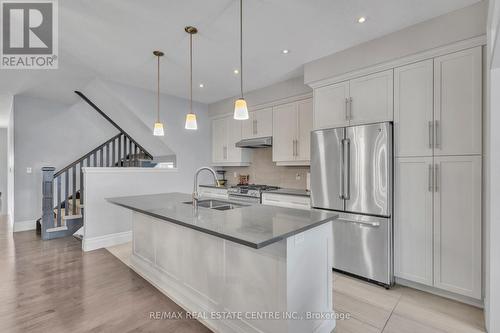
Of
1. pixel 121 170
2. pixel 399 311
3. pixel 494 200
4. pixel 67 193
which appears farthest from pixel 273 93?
pixel 67 193

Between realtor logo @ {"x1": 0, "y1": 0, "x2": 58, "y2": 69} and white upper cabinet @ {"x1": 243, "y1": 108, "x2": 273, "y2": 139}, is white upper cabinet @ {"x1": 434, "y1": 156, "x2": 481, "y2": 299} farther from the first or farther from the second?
realtor logo @ {"x1": 0, "y1": 0, "x2": 58, "y2": 69}

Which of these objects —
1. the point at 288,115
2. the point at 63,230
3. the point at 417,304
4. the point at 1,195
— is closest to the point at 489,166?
the point at 417,304

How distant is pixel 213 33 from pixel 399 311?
332cm

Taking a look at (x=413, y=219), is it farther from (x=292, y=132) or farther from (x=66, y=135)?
(x=66, y=135)

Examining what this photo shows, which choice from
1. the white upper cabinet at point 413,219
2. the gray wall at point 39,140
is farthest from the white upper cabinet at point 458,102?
the gray wall at point 39,140

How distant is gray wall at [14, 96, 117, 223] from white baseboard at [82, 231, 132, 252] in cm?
244

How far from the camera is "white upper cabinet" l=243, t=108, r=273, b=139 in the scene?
4371 millimetres

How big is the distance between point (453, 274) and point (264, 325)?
1.93 meters

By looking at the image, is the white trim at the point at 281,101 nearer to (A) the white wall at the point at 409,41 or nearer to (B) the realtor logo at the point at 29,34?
(A) the white wall at the point at 409,41

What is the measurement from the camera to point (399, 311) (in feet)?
7.11

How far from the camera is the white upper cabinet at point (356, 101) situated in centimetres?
269

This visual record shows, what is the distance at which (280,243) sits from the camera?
4.96 feet

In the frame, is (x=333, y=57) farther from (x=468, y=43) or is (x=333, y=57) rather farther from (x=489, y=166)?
(x=489, y=166)

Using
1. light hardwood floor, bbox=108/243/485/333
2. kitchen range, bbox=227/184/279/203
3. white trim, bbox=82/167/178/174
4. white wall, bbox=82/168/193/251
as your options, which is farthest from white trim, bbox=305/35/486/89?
white wall, bbox=82/168/193/251
